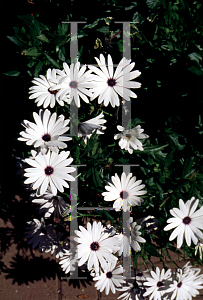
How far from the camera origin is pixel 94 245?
1.44 m

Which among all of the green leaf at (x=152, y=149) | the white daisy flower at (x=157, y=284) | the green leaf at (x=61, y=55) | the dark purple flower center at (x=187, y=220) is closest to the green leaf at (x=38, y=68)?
the green leaf at (x=61, y=55)

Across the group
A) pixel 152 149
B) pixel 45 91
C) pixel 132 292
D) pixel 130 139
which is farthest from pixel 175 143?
pixel 132 292

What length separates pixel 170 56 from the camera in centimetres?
168

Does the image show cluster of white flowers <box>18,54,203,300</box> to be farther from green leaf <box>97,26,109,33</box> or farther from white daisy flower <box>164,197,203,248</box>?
green leaf <box>97,26,109,33</box>

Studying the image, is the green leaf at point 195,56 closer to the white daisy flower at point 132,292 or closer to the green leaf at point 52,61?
the green leaf at point 52,61

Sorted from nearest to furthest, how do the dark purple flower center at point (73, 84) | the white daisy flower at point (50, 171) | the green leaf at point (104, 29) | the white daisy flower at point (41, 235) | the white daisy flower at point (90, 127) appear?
the white daisy flower at point (50, 171) < the dark purple flower center at point (73, 84) < the white daisy flower at point (90, 127) < the green leaf at point (104, 29) < the white daisy flower at point (41, 235)

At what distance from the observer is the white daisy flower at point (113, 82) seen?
134cm

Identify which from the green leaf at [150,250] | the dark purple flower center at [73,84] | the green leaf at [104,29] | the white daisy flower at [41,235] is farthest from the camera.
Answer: the white daisy flower at [41,235]

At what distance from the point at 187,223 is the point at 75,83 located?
92 centimetres

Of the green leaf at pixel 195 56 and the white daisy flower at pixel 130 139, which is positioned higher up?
the green leaf at pixel 195 56

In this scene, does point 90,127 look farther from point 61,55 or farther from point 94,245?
point 94,245

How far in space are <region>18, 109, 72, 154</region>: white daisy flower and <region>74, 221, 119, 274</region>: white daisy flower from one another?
0.44 meters

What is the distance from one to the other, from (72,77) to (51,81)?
0.35 ft

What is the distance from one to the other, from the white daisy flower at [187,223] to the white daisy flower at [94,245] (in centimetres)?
30
